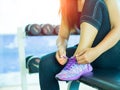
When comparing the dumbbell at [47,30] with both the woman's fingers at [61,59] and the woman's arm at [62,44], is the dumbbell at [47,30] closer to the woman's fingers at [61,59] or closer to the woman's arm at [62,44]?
the woman's arm at [62,44]

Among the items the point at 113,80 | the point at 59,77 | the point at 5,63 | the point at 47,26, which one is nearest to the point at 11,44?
the point at 5,63

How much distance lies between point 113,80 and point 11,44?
5.39ft

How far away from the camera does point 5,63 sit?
7.37 feet

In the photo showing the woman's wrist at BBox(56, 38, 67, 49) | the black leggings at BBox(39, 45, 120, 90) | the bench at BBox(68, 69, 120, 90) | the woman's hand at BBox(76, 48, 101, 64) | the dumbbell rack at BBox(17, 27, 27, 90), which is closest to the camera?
the bench at BBox(68, 69, 120, 90)

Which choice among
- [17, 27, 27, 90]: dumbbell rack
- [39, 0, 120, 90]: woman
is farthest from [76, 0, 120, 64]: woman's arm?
[17, 27, 27, 90]: dumbbell rack

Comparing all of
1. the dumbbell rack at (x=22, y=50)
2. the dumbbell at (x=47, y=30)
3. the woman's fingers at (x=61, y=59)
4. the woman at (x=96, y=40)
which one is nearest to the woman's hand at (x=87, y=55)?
the woman at (x=96, y=40)

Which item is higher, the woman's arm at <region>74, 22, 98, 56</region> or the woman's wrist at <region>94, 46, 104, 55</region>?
the woman's arm at <region>74, 22, 98, 56</region>

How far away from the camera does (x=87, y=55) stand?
859 millimetres

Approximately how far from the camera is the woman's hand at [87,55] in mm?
858

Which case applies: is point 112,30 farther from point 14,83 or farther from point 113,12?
point 14,83

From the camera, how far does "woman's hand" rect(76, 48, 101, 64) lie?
858 millimetres

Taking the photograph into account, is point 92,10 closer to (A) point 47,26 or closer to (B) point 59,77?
(B) point 59,77

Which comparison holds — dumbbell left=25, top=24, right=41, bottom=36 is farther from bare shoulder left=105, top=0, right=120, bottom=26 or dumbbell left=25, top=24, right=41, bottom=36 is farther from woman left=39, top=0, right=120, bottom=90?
bare shoulder left=105, top=0, right=120, bottom=26

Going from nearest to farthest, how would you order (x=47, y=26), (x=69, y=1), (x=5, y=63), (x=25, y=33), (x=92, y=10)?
(x=92, y=10)
(x=69, y=1)
(x=25, y=33)
(x=47, y=26)
(x=5, y=63)
